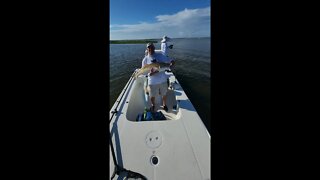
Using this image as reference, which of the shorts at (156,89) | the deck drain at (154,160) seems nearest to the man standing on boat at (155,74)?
the shorts at (156,89)

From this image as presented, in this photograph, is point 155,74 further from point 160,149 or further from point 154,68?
point 160,149

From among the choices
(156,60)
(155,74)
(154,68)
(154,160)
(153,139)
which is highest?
(156,60)

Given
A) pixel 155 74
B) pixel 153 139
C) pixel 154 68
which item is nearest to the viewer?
pixel 153 139

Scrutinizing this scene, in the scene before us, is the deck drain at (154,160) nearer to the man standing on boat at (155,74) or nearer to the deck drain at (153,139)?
the deck drain at (153,139)

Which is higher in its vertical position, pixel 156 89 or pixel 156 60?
pixel 156 60

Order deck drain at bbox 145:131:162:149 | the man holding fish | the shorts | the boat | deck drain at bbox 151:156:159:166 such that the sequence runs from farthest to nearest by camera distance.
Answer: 1. the shorts
2. the man holding fish
3. deck drain at bbox 145:131:162:149
4. deck drain at bbox 151:156:159:166
5. the boat

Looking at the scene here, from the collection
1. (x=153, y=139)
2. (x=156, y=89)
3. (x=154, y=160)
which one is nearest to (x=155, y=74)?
(x=156, y=89)

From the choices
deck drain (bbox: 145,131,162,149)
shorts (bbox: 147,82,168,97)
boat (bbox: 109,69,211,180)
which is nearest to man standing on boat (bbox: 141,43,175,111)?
shorts (bbox: 147,82,168,97)

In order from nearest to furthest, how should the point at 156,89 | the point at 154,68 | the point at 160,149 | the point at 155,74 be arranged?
the point at 160,149 → the point at 154,68 → the point at 155,74 → the point at 156,89

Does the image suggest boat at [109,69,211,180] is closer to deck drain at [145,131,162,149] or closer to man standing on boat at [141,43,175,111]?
deck drain at [145,131,162,149]
